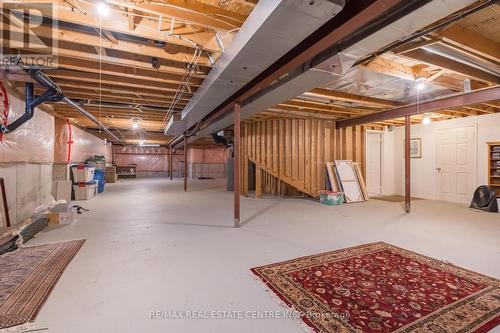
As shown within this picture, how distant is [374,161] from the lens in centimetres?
754

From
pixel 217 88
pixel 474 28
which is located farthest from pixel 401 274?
pixel 217 88

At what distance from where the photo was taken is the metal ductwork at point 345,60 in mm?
1599

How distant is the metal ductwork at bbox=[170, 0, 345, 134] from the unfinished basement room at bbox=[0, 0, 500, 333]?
0.02 meters

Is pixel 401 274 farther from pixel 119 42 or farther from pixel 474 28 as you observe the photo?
pixel 119 42

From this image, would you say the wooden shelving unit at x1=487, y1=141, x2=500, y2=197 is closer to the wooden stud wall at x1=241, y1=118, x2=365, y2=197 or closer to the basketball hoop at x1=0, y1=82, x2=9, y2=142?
the wooden stud wall at x1=241, y1=118, x2=365, y2=197

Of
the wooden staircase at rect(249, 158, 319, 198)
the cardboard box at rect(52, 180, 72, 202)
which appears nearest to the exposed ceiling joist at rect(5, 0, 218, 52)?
the wooden staircase at rect(249, 158, 319, 198)

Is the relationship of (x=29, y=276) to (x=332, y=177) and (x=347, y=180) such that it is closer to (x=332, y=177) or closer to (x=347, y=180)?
(x=332, y=177)

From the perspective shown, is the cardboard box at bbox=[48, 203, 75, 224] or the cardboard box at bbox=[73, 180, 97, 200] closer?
the cardboard box at bbox=[48, 203, 75, 224]

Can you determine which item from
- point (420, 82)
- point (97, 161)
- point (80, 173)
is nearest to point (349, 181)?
point (420, 82)

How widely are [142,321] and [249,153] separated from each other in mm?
5826

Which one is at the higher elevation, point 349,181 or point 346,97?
point 346,97

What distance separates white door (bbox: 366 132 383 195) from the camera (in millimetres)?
7438

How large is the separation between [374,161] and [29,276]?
8.30 metres

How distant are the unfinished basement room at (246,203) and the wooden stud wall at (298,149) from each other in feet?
2.74
